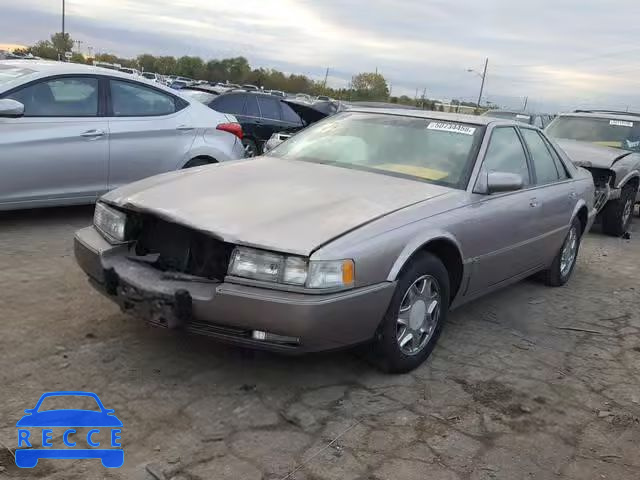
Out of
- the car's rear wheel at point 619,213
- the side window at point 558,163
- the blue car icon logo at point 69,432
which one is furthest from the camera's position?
the car's rear wheel at point 619,213

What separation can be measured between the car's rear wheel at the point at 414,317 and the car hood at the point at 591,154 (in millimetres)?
5064

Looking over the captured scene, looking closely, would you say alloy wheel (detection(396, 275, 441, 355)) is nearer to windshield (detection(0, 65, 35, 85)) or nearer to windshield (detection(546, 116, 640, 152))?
windshield (detection(0, 65, 35, 85))

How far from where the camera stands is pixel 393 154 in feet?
14.0

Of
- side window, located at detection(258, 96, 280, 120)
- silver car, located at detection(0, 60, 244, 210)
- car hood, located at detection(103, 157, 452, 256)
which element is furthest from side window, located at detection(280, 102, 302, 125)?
car hood, located at detection(103, 157, 452, 256)

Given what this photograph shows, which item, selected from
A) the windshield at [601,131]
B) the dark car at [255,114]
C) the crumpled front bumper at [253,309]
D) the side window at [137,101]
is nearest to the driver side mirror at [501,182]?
the crumpled front bumper at [253,309]

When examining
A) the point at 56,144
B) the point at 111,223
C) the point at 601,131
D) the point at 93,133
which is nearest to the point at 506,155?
the point at 111,223

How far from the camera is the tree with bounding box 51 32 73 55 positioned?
61.9 meters

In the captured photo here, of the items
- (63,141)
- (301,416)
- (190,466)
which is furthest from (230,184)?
(63,141)

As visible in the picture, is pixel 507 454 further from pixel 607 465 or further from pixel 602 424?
pixel 602 424

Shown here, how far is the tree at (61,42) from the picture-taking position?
203 ft

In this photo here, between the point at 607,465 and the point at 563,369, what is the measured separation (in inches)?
42.3

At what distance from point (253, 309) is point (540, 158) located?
324 centimetres

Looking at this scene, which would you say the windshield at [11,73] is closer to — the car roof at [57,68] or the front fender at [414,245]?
the car roof at [57,68]

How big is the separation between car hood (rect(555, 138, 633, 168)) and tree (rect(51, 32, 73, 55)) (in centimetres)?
6070
